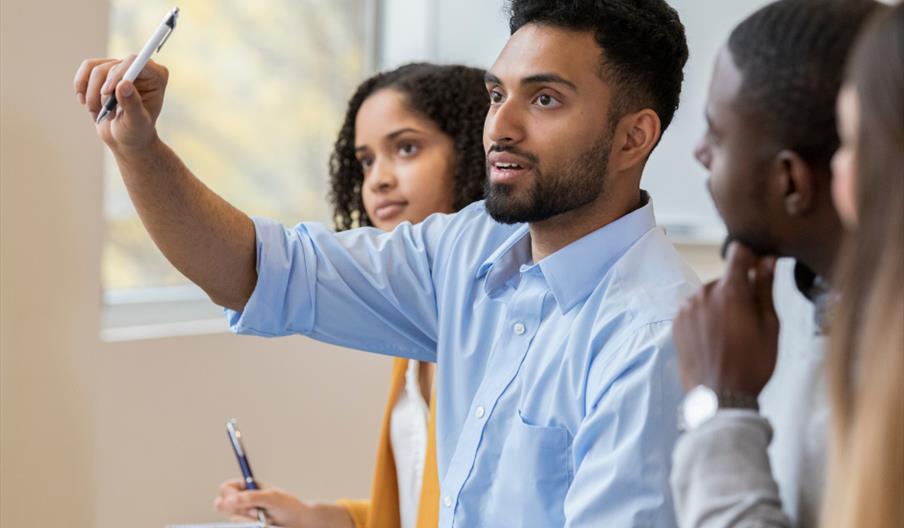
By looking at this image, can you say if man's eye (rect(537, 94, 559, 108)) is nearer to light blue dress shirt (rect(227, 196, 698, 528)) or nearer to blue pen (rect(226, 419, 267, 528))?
light blue dress shirt (rect(227, 196, 698, 528))

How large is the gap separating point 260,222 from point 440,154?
0.57 m

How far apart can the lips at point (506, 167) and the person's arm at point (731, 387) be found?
0.49m

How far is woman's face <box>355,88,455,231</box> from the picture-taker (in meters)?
1.90

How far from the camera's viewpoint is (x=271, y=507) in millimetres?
1681

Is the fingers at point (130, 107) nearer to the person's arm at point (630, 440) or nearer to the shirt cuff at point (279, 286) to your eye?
the shirt cuff at point (279, 286)

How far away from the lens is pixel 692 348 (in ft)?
2.77

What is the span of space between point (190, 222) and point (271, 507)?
0.54m

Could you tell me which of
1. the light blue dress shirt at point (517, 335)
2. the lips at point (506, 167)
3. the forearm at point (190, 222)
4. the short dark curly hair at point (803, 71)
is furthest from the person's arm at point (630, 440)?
the forearm at point (190, 222)

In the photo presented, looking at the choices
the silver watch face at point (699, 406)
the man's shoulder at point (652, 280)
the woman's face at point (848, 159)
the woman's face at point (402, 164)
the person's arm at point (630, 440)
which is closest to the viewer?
the woman's face at point (848, 159)

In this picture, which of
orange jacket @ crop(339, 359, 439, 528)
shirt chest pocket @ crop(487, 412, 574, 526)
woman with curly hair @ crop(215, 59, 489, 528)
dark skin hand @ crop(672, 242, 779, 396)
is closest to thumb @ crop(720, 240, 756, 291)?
dark skin hand @ crop(672, 242, 779, 396)

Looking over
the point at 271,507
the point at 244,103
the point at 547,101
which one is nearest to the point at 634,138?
the point at 547,101

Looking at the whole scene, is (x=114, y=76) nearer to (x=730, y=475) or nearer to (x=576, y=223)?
(x=576, y=223)

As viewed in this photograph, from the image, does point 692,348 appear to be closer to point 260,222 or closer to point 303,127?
point 260,222

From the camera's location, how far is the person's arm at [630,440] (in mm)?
1090
